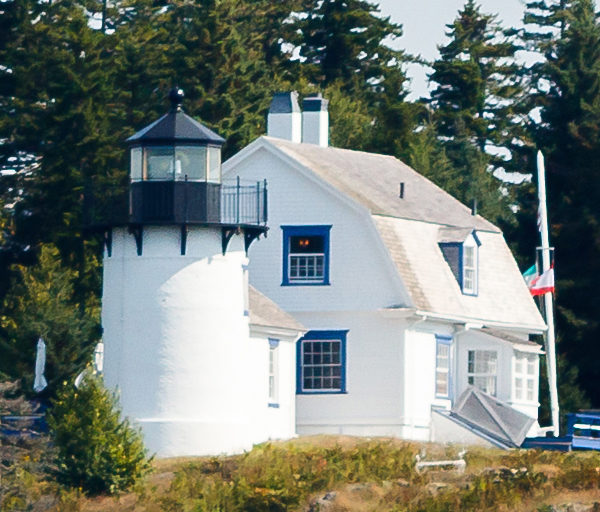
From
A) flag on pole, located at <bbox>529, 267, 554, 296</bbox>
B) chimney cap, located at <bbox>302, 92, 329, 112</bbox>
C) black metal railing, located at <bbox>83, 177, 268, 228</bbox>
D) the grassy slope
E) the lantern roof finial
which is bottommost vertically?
the grassy slope

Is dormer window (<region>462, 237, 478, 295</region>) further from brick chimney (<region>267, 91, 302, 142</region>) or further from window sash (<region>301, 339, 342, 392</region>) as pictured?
brick chimney (<region>267, 91, 302, 142</region>)

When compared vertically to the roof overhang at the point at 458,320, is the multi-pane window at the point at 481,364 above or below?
below

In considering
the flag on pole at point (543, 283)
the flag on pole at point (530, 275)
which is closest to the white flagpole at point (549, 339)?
the flag on pole at point (543, 283)

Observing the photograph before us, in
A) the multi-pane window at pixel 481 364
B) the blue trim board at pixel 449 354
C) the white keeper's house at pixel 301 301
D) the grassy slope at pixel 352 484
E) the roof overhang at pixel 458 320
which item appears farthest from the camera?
the multi-pane window at pixel 481 364

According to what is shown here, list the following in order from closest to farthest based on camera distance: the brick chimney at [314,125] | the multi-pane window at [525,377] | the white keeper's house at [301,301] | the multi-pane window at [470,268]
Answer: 1. the white keeper's house at [301,301]
2. the multi-pane window at [470,268]
3. the multi-pane window at [525,377]
4. the brick chimney at [314,125]

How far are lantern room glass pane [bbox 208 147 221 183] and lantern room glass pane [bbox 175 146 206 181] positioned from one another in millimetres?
175

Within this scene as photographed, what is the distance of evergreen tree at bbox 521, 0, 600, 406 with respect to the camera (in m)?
56.8

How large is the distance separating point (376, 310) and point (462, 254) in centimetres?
325

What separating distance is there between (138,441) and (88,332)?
10.1 metres

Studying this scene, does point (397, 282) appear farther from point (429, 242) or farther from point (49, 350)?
point (49, 350)

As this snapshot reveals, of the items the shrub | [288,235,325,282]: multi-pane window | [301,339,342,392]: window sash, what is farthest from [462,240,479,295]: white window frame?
the shrub

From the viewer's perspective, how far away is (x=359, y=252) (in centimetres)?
4584

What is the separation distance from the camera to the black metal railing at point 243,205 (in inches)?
1687

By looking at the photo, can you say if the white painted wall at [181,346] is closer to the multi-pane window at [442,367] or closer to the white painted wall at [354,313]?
the white painted wall at [354,313]
